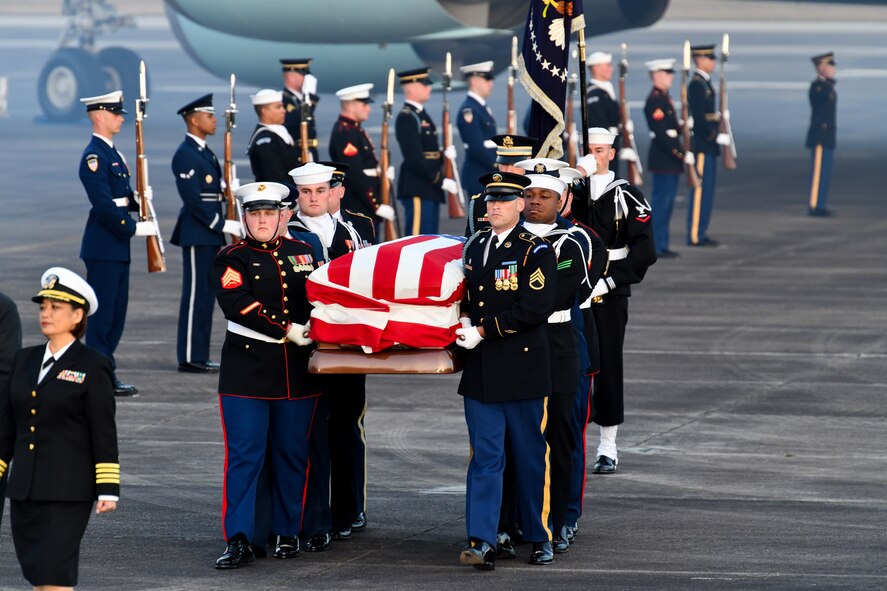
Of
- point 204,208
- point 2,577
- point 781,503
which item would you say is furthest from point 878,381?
point 2,577

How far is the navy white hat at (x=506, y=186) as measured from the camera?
7.63m

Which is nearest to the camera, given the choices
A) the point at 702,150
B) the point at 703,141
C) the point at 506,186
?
the point at 506,186

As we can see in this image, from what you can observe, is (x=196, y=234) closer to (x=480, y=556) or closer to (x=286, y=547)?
(x=286, y=547)

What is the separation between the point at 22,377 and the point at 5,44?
Result: 50041 millimetres

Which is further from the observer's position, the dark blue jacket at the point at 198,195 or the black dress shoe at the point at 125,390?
the dark blue jacket at the point at 198,195

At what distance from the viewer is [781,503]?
340 inches

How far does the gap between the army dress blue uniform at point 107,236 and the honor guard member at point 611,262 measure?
3899mm

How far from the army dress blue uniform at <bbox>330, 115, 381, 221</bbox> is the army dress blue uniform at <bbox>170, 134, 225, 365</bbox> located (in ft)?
7.88

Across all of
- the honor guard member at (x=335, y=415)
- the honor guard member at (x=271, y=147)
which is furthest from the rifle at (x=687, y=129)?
the honor guard member at (x=335, y=415)

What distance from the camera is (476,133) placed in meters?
17.9

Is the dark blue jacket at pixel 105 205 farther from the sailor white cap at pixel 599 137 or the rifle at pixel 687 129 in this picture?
the rifle at pixel 687 129

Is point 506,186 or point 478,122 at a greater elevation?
point 506,186

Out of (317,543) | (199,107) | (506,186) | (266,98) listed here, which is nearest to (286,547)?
(317,543)

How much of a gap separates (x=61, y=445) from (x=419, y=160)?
37.2 feet
